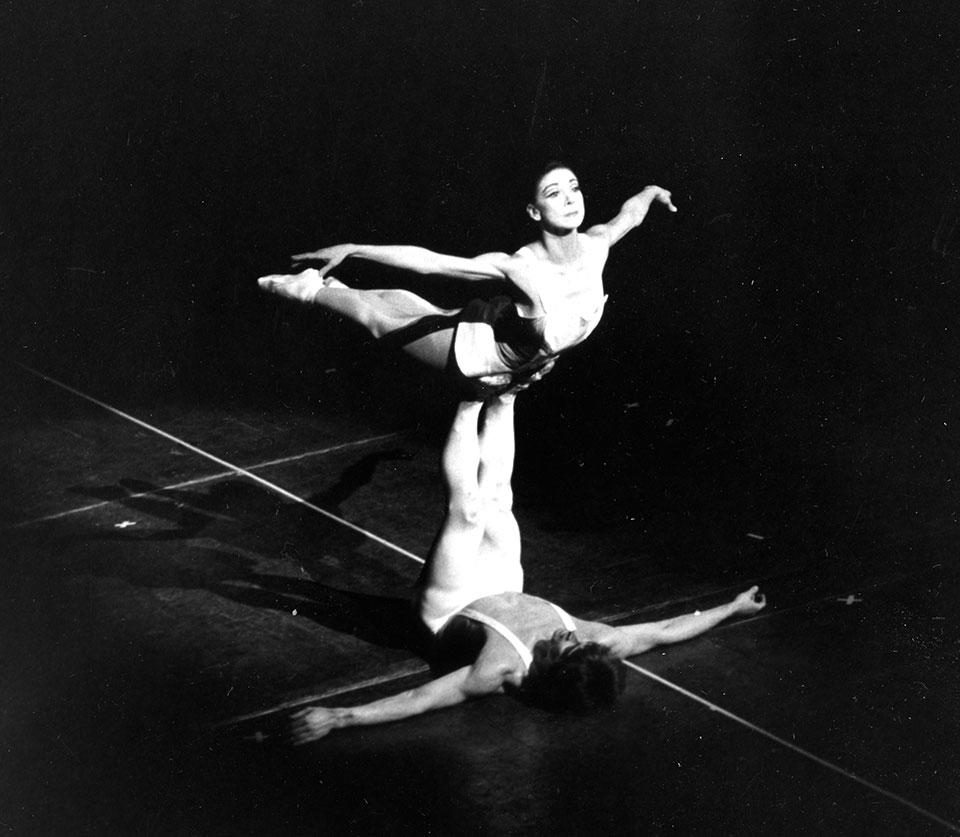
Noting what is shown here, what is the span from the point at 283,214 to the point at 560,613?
4766 mm

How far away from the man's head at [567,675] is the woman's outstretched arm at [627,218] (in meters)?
1.29

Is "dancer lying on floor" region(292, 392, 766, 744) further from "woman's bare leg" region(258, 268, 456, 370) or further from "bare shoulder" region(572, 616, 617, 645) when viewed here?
"woman's bare leg" region(258, 268, 456, 370)

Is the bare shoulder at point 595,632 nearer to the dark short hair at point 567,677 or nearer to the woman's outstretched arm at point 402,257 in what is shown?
the dark short hair at point 567,677

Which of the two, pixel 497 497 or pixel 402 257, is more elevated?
pixel 402 257

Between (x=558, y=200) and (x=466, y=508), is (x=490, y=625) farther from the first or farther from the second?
(x=558, y=200)

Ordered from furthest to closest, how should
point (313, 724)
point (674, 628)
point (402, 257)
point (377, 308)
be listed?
point (674, 628), point (377, 308), point (313, 724), point (402, 257)

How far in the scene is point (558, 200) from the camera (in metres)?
5.07

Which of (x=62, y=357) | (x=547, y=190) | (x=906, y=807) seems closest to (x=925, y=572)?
(x=906, y=807)

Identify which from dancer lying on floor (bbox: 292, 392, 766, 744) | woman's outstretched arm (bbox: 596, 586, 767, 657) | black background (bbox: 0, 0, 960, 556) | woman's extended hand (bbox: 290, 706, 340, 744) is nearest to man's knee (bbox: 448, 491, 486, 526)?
dancer lying on floor (bbox: 292, 392, 766, 744)

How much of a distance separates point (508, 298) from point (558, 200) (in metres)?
0.36

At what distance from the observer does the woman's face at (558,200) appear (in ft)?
16.7

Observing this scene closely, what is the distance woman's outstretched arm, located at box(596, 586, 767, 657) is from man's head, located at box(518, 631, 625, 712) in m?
0.20

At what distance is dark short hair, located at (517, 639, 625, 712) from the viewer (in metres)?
5.13

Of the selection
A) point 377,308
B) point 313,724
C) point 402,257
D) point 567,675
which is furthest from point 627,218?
point 313,724
